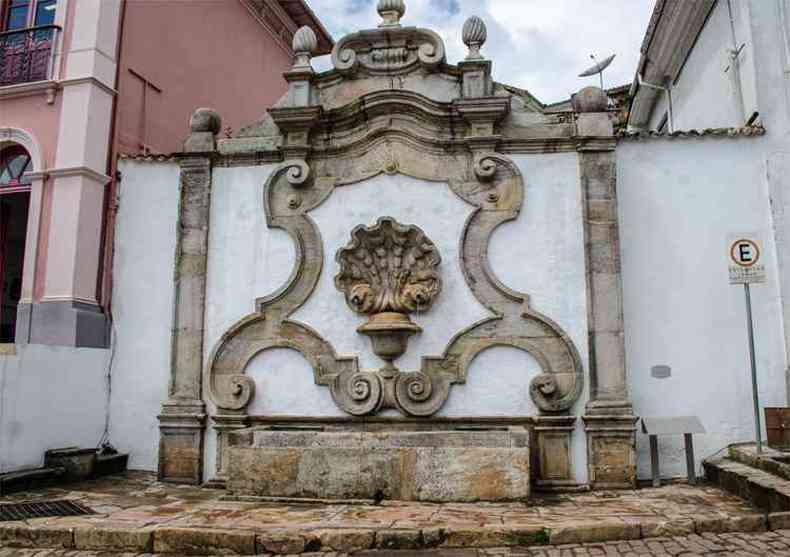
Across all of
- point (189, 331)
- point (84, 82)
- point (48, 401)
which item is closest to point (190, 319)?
point (189, 331)

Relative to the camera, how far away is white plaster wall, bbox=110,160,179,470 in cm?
820

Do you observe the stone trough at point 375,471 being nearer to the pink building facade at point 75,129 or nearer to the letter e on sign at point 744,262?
the letter e on sign at point 744,262

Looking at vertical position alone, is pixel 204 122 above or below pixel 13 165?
above

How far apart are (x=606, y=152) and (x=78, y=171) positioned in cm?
578

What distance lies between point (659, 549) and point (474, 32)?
17.8 ft

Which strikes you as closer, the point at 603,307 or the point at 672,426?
the point at 672,426

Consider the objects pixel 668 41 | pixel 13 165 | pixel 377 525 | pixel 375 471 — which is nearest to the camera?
pixel 377 525

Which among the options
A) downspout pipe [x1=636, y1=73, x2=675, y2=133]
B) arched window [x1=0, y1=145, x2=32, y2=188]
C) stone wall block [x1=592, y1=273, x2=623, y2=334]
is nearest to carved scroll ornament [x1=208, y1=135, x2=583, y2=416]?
stone wall block [x1=592, y1=273, x2=623, y2=334]

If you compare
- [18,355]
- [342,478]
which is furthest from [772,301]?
[18,355]

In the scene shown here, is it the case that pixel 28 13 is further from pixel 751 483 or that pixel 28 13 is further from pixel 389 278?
pixel 751 483

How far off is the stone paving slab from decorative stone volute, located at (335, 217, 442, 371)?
1861mm

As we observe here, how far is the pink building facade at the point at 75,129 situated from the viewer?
8.22 meters

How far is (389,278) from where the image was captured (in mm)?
7766

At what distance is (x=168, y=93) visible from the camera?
33.7 ft
